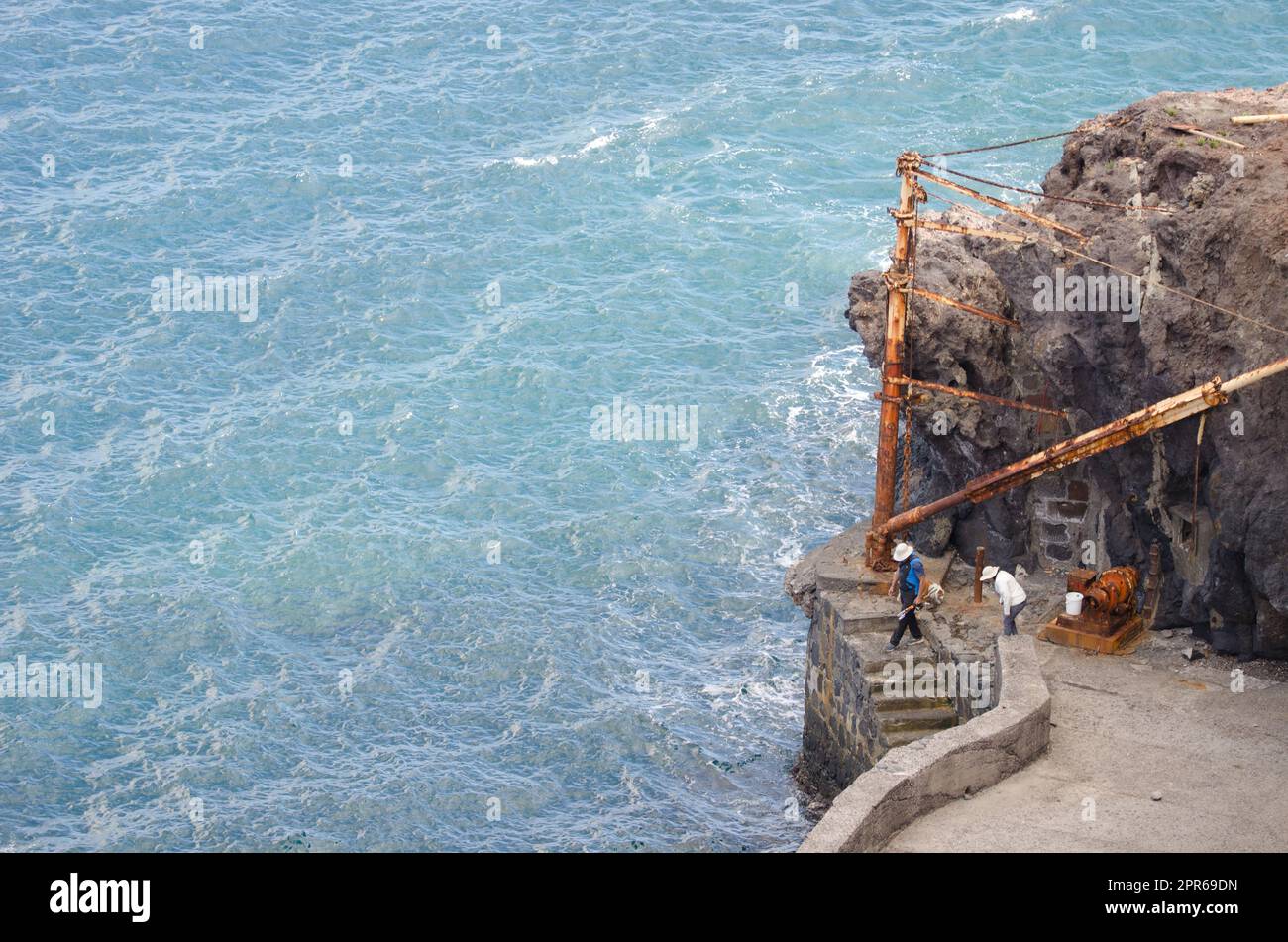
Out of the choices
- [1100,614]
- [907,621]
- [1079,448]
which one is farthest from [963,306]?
[1100,614]

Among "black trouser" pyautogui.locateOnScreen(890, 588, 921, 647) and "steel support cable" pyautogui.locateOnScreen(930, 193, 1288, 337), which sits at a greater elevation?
"steel support cable" pyautogui.locateOnScreen(930, 193, 1288, 337)

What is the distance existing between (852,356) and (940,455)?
15158 millimetres

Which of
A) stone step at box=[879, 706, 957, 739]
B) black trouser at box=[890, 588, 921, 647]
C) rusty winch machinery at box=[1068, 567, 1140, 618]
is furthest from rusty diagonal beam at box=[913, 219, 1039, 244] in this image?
stone step at box=[879, 706, 957, 739]

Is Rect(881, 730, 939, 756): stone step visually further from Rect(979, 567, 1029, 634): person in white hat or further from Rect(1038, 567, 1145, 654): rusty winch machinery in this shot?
Rect(1038, 567, 1145, 654): rusty winch machinery

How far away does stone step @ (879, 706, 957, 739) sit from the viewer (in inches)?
1080

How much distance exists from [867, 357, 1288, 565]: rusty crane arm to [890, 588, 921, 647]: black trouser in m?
1.67

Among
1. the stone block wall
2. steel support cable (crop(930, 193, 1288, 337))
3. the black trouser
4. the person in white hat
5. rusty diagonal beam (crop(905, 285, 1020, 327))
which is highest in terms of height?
steel support cable (crop(930, 193, 1288, 337))

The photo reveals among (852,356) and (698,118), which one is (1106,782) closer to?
(852,356)

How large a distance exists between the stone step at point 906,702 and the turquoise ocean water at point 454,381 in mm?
3751

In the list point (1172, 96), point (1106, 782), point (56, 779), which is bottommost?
point (56, 779)

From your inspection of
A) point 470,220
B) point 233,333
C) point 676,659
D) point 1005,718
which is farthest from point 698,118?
point 1005,718

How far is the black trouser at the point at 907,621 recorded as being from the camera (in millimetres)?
28094

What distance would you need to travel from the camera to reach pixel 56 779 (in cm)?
3247

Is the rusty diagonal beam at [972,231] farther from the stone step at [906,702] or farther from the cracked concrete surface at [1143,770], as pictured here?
the stone step at [906,702]
